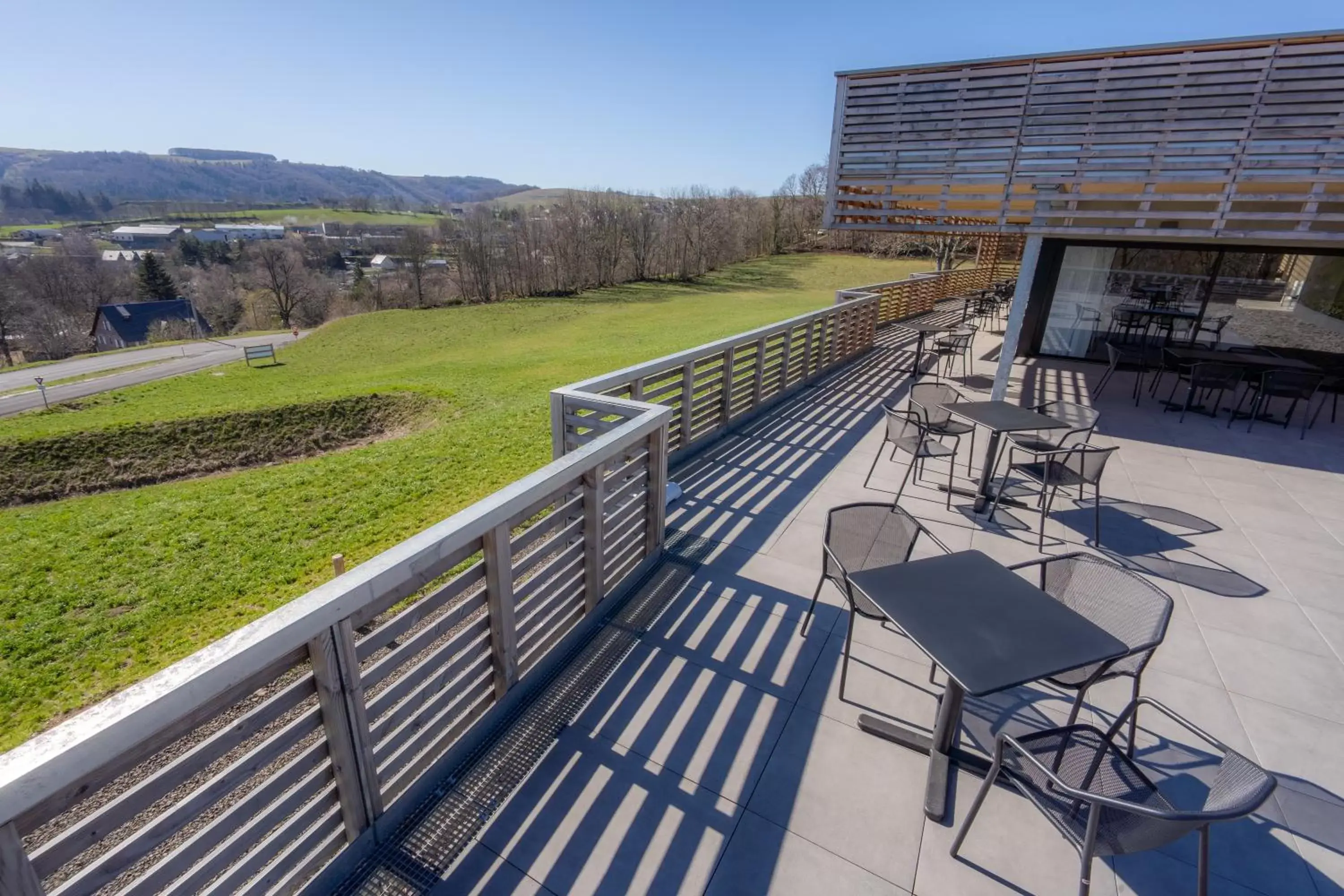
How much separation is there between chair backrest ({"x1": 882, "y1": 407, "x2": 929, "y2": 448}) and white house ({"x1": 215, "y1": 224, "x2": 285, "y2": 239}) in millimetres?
97894

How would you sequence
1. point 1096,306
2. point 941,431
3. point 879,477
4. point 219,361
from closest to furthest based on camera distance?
1. point 941,431
2. point 879,477
3. point 1096,306
4. point 219,361

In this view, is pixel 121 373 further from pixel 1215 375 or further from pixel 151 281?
pixel 1215 375

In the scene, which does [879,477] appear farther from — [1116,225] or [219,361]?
[219,361]

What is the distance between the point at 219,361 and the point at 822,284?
3146 centimetres

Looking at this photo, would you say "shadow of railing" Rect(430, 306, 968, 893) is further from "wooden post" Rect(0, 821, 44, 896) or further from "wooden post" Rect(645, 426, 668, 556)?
"wooden post" Rect(0, 821, 44, 896)

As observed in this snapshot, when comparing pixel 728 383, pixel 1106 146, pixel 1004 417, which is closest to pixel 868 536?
pixel 1004 417

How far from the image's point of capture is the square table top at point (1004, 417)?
413 centimetres

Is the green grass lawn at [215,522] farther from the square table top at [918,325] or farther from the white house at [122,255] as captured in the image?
the white house at [122,255]

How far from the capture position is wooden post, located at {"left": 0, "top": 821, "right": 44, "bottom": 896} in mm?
1021

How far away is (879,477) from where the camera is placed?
16.8 feet

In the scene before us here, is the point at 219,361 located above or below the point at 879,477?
below

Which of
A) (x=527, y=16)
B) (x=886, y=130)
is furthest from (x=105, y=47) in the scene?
(x=886, y=130)

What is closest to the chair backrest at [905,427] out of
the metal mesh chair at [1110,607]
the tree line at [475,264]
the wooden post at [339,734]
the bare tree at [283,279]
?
the metal mesh chair at [1110,607]

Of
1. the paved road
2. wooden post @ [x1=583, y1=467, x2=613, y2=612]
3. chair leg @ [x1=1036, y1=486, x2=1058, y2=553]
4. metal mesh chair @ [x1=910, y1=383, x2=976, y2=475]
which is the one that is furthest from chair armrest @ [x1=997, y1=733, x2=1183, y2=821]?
the paved road
